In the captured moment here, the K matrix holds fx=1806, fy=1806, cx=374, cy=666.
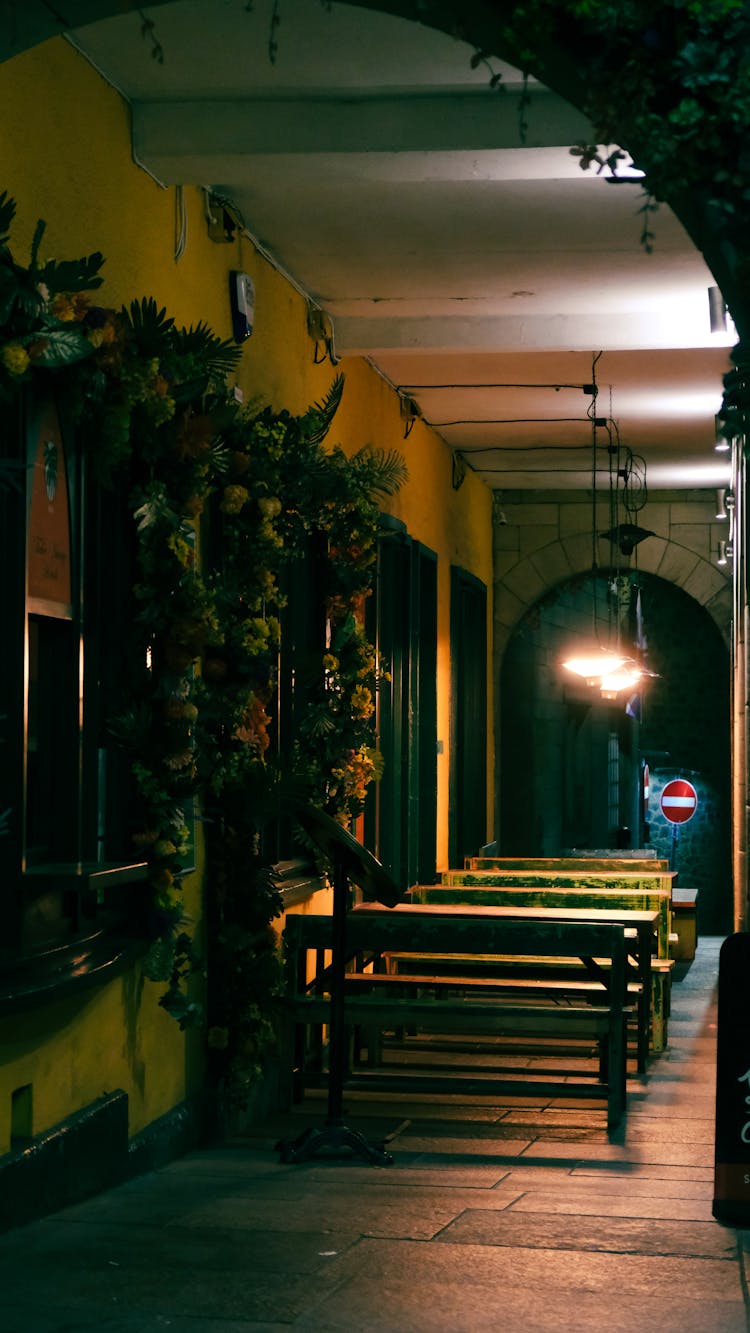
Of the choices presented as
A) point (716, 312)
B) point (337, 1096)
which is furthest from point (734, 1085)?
point (716, 312)

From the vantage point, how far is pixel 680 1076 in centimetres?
862

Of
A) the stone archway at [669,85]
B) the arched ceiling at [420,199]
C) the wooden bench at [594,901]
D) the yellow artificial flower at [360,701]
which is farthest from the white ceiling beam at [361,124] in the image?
the wooden bench at [594,901]

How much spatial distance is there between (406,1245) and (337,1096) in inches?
55.0

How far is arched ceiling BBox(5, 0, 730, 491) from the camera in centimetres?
568

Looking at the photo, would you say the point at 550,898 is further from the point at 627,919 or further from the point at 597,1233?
the point at 597,1233

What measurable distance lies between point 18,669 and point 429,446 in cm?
799

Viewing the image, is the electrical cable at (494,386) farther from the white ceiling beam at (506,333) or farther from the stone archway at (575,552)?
the stone archway at (575,552)

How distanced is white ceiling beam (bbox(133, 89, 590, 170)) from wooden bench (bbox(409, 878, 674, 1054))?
176 inches

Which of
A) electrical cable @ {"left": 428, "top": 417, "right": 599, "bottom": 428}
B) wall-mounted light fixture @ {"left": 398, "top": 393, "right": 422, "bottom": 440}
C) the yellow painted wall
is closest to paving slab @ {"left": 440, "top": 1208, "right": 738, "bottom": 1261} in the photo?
the yellow painted wall

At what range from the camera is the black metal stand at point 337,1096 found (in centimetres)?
Answer: 612

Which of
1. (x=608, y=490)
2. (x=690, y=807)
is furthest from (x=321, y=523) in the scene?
(x=690, y=807)

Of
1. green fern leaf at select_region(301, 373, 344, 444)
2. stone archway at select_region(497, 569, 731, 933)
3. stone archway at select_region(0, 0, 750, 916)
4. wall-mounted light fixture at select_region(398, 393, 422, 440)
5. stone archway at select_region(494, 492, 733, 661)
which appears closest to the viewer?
stone archway at select_region(0, 0, 750, 916)

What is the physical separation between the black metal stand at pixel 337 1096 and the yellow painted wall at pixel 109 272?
51 centimetres

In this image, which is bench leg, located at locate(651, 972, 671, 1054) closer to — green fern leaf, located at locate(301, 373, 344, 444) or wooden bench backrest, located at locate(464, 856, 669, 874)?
wooden bench backrest, located at locate(464, 856, 669, 874)
